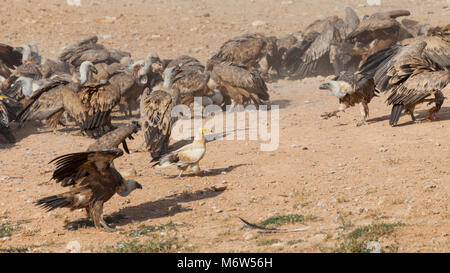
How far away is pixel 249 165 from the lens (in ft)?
28.9

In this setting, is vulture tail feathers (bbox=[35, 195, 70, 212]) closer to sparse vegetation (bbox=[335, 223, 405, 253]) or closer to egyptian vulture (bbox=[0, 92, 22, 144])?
sparse vegetation (bbox=[335, 223, 405, 253])

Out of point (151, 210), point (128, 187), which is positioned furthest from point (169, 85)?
point (128, 187)

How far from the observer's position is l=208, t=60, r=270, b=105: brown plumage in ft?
43.7

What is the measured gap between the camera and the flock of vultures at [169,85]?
266 inches

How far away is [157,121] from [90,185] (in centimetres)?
→ 337

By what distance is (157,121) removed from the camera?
9.84m

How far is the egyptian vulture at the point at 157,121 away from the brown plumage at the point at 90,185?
269cm

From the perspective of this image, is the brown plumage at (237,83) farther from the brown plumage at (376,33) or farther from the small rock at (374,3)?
the small rock at (374,3)

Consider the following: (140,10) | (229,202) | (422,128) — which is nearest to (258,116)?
(422,128)

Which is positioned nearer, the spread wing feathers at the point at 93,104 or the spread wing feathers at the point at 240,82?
the spread wing feathers at the point at 93,104

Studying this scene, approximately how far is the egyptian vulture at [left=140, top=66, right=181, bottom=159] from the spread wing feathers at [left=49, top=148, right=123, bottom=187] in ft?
9.21

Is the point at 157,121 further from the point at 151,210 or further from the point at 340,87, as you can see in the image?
the point at 340,87

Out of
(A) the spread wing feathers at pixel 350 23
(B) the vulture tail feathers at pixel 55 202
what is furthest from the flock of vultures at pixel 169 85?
(A) the spread wing feathers at pixel 350 23
